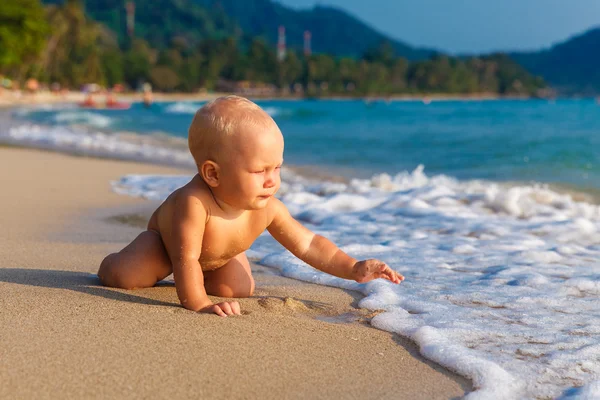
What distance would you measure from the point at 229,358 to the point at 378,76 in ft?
542

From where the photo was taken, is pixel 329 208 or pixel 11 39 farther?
pixel 11 39

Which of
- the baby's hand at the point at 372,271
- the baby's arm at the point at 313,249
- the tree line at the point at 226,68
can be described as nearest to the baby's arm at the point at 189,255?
the baby's arm at the point at 313,249

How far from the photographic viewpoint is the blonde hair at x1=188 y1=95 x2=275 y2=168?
2.81 meters

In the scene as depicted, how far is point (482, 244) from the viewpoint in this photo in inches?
199

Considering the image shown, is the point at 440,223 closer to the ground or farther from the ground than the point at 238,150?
closer to the ground

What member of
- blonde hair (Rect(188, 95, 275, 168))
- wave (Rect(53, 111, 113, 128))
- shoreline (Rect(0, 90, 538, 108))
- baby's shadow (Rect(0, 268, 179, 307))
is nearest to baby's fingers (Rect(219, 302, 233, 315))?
baby's shadow (Rect(0, 268, 179, 307))

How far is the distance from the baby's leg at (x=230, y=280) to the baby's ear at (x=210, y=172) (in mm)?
512

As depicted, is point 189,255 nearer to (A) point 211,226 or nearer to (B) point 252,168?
(A) point 211,226

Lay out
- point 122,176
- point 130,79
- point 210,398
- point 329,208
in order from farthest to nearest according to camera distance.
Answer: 1. point 130,79
2. point 122,176
3. point 329,208
4. point 210,398

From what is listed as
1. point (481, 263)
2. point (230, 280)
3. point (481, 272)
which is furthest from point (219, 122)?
point (481, 263)

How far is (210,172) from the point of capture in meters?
2.92

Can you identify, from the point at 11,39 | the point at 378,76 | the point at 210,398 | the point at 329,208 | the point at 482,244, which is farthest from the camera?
the point at 378,76

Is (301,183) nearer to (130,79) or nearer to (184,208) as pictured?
(184,208)

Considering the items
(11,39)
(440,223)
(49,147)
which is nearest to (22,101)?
(11,39)
